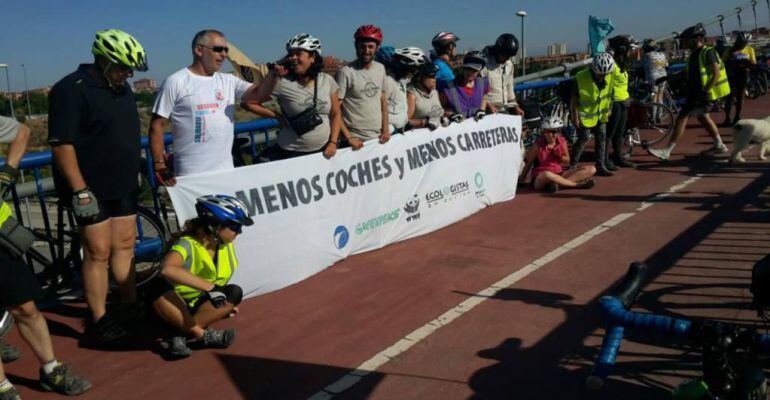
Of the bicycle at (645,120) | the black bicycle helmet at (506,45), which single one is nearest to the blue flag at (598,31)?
the bicycle at (645,120)

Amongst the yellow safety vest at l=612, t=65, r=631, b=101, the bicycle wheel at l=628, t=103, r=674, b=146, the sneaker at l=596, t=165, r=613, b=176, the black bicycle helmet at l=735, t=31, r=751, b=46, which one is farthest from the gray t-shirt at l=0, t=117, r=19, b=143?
the black bicycle helmet at l=735, t=31, r=751, b=46

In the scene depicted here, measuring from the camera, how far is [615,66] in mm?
9188

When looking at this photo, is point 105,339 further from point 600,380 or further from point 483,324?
point 600,380

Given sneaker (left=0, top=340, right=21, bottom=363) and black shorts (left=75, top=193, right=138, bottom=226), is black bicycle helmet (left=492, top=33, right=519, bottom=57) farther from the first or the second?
sneaker (left=0, top=340, right=21, bottom=363)

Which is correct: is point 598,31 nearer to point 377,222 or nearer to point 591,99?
point 591,99

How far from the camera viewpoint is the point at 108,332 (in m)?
4.67

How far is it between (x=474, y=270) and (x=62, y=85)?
141 inches

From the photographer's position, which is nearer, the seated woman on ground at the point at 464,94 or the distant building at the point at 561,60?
the seated woman on ground at the point at 464,94

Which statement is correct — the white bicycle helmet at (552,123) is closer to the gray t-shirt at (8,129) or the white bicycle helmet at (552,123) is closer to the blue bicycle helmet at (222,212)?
the blue bicycle helmet at (222,212)

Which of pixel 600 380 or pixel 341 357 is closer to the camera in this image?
pixel 600 380

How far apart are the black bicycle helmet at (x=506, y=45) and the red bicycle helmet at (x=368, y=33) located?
9.15ft

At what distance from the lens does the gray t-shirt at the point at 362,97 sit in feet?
21.3

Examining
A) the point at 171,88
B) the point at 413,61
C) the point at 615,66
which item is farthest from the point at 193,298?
the point at 615,66

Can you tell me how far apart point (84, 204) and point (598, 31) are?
35.5 feet
